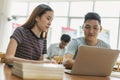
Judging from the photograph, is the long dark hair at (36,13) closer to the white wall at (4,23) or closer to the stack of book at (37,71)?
the stack of book at (37,71)

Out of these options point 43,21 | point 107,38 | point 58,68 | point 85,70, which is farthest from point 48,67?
point 107,38

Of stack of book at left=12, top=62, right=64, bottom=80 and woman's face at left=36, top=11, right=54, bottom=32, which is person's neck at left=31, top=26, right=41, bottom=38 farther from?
stack of book at left=12, top=62, right=64, bottom=80

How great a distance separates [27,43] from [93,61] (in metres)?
0.70

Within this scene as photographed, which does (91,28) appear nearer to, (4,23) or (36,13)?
(36,13)

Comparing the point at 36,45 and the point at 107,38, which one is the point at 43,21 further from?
the point at 107,38

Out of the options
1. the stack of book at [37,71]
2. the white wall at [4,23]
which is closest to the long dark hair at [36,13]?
the stack of book at [37,71]

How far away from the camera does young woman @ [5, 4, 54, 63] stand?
1.87 metres

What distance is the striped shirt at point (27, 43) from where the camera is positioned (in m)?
1.90

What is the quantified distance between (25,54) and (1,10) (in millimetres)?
5930

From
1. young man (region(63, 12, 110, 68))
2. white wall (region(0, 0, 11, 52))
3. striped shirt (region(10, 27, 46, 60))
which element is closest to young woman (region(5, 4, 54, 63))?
striped shirt (region(10, 27, 46, 60))

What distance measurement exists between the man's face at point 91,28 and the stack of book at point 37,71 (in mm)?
1147

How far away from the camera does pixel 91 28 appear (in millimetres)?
2203

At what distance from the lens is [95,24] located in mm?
2172

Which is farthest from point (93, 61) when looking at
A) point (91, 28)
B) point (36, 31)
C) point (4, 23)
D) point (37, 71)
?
point (4, 23)
